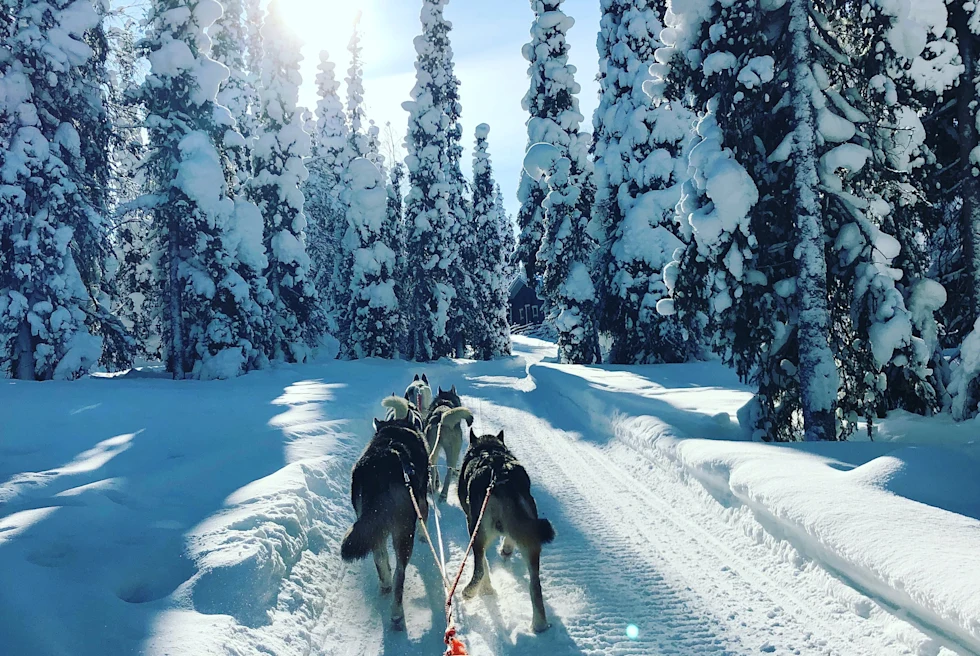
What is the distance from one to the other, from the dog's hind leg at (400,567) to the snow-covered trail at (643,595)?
0.11 m

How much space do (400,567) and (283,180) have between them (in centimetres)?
2549

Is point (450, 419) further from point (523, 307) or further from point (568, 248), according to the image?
point (523, 307)

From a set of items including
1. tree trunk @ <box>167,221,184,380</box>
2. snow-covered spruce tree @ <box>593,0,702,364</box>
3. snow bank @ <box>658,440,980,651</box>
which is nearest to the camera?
snow bank @ <box>658,440,980,651</box>

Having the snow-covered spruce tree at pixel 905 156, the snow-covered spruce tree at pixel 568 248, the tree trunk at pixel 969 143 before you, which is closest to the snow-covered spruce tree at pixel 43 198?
the snow-covered spruce tree at pixel 568 248

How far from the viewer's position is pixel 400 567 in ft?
15.4

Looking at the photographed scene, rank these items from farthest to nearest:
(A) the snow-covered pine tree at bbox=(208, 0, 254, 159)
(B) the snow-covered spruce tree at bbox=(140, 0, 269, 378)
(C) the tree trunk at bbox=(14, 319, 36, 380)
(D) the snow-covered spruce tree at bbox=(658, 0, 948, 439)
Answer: (A) the snow-covered pine tree at bbox=(208, 0, 254, 159) < (B) the snow-covered spruce tree at bbox=(140, 0, 269, 378) < (C) the tree trunk at bbox=(14, 319, 36, 380) < (D) the snow-covered spruce tree at bbox=(658, 0, 948, 439)

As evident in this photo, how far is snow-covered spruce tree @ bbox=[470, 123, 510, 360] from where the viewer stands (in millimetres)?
41812

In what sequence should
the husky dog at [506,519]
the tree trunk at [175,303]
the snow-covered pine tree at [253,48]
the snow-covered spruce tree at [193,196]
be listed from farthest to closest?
the snow-covered pine tree at [253,48] → the tree trunk at [175,303] → the snow-covered spruce tree at [193,196] → the husky dog at [506,519]

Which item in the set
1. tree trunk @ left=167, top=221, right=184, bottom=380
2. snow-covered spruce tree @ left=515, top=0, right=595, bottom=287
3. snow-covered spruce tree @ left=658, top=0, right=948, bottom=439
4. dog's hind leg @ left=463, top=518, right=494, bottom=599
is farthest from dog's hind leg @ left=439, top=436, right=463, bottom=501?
snow-covered spruce tree @ left=515, top=0, right=595, bottom=287

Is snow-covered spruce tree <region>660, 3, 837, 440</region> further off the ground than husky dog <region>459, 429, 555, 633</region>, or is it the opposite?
snow-covered spruce tree <region>660, 3, 837, 440</region>

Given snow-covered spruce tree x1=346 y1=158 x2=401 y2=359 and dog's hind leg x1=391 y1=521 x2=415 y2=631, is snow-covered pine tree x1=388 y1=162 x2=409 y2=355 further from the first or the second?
dog's hind leg x1=391 y1=521 x2=415 y2=631

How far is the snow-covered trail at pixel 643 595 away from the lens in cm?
417

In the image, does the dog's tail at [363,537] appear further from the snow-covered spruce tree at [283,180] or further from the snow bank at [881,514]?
the snow-covered spruce tree at [283,180]

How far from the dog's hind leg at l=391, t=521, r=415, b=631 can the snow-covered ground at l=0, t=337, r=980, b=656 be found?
11 cm
